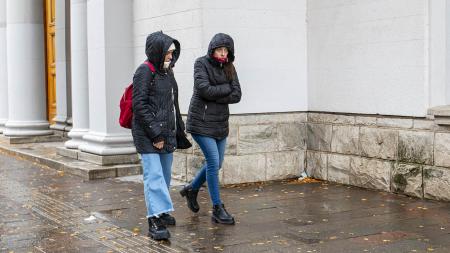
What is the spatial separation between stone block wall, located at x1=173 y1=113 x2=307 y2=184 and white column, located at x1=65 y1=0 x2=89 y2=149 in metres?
2.80

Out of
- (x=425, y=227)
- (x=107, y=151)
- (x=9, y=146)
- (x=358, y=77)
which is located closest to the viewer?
(x=425, y=227)

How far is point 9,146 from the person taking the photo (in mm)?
15227

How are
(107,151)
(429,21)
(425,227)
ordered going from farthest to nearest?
(107,151) → (429,21) → (425,227)

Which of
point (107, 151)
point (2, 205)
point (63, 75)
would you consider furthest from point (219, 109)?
point (63, 75)

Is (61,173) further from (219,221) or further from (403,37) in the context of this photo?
(403,37)

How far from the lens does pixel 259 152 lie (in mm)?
10086

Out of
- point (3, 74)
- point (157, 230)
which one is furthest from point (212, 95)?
point (3, 74)

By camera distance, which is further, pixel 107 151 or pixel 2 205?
pixel 107 151

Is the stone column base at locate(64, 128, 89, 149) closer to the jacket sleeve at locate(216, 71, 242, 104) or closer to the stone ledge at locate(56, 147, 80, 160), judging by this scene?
the stone ledge at locate(56, 147, 80, 160)

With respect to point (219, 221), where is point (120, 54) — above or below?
above

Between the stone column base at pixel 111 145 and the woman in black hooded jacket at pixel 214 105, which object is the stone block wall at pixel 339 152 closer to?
the stone column base at pixel 111 145

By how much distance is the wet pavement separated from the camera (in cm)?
653

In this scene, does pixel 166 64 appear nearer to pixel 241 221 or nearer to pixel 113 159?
pixel 241 221

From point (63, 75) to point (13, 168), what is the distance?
3614mm
